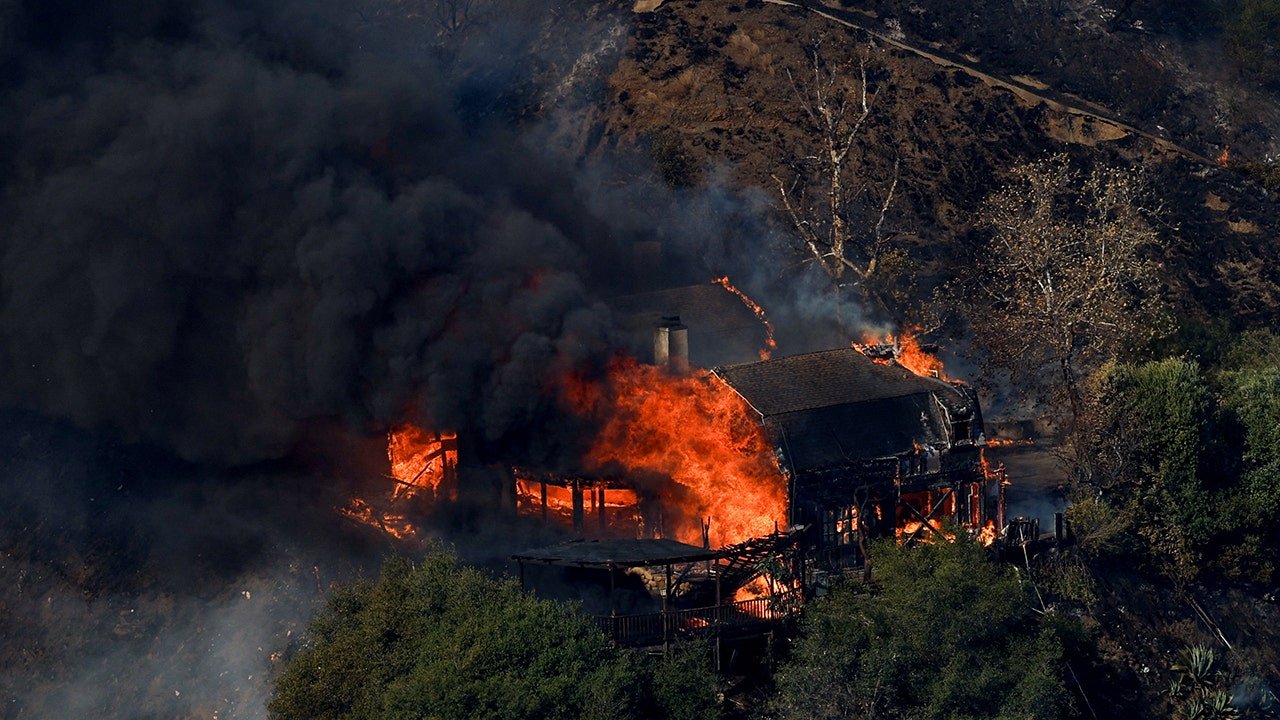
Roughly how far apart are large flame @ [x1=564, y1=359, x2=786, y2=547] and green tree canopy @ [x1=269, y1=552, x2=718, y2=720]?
785 centimetres

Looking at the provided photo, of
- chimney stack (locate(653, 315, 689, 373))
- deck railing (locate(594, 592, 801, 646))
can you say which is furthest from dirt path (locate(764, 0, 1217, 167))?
deck railing (locate(594, 592, 801, 646))

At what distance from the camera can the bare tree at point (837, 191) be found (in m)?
69.2

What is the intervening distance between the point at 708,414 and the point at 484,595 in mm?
10821

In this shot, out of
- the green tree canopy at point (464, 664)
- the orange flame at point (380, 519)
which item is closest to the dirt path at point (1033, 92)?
the orange flame at point (380, 519)

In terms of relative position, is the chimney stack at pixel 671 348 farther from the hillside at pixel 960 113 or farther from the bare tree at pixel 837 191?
the hillside at pixel 960 113

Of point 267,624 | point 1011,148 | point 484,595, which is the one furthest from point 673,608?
point 1011,148

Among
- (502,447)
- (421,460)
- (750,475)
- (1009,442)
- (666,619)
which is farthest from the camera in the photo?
(1009,442)

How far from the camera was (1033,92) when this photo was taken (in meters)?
84.4

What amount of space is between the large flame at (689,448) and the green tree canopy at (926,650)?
14.9 feet

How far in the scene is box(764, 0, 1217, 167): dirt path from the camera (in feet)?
269

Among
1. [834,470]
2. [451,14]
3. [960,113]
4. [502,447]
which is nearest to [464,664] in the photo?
[834,470]

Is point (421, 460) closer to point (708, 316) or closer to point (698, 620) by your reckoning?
point (698, 620)

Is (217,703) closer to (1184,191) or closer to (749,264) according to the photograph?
(749,264)

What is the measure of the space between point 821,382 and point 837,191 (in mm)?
23896
